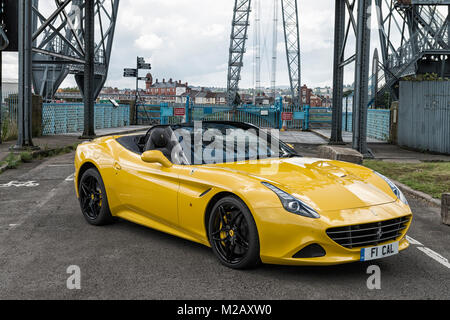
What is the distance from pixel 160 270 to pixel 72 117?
75.6ft

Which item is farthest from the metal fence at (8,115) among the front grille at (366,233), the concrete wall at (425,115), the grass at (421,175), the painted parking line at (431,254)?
the front grille at (366,233)

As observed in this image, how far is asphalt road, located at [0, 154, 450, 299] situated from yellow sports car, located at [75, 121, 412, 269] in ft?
0.67

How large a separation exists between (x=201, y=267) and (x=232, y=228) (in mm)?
463

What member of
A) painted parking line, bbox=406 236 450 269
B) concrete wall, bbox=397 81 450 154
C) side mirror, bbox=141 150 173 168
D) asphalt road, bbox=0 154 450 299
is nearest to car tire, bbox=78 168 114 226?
asphalt road, bbox=0 154 450 299

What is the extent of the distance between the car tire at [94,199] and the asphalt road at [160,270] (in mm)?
125

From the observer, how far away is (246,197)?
14.6 ft

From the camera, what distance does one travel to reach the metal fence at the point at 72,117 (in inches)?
922

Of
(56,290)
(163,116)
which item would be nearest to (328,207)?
(56,290)

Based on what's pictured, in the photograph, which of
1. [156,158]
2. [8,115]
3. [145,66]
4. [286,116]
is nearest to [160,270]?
[156,158]

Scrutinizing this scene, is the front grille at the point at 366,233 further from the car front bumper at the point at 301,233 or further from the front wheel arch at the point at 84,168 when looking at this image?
the front wheel arch at the point at 84,168

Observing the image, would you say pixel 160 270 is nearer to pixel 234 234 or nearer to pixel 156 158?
pixel 234 234

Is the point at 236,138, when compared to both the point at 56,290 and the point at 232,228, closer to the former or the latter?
the point at 232,228

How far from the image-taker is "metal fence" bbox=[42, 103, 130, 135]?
2341cm
